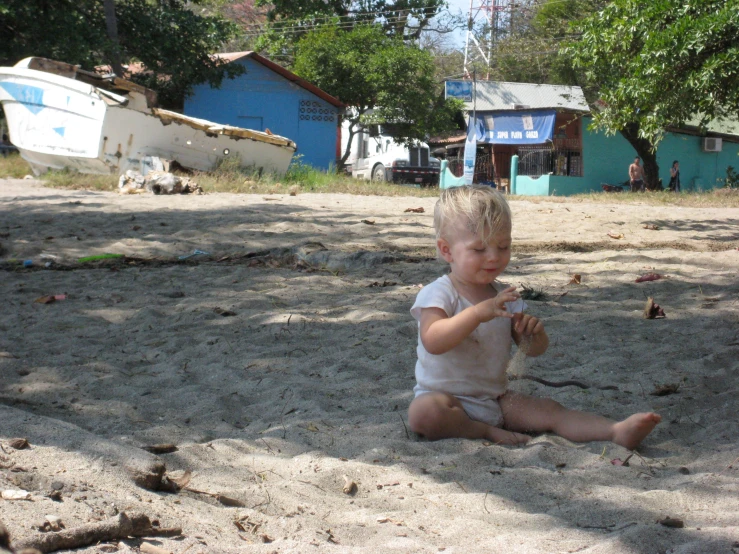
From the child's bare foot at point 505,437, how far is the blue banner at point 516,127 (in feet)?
82.8

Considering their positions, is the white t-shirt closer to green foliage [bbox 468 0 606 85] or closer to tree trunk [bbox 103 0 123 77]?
tree trunk [bbox 103 0 123 77]

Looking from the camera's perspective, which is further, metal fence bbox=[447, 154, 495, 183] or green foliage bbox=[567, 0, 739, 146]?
metal fence bbox=[447, 154, 495, 183]

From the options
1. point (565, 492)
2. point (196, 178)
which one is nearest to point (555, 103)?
point (196, 178)

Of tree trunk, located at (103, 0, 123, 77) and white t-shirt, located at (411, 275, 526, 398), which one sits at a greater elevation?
tree trunk, located at (103, 0, 123, 77)

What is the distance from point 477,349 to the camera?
2.92m

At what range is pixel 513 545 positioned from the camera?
6.23 ft

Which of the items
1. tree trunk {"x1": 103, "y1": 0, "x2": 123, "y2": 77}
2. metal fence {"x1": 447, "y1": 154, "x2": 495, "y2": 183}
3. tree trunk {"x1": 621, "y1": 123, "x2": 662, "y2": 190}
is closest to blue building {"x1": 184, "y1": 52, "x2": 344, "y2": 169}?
tree trunk {"x1": 103, "y1": 0, "x2": 123, "y2": 77}

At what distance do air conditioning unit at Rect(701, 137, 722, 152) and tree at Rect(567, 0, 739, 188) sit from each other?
22732 millimetres

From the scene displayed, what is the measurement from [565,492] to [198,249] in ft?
17.8

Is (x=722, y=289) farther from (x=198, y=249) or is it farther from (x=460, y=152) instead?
(x=460, y=152)

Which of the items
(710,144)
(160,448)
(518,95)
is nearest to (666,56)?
(160,448)

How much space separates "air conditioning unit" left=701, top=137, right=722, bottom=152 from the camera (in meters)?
29.7

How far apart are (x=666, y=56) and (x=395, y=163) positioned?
1901cm

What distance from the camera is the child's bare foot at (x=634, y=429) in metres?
2.64
